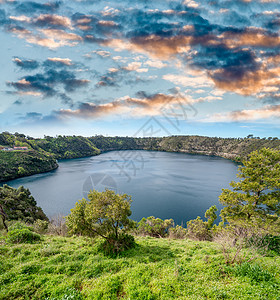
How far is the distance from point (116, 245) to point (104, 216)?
9.46ft

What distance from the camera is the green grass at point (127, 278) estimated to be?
7.66 metres

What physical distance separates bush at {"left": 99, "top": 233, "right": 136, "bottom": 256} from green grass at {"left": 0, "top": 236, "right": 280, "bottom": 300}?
1119mm

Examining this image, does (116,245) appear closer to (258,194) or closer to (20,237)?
(20,237)

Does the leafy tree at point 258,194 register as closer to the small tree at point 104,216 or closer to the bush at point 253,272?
the bush at point 253,272

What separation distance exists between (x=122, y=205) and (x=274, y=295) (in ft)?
35.4

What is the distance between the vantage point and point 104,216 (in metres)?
13.5

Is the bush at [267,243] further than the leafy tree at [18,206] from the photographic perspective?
No

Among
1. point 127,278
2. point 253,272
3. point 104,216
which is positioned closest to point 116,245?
point 104,216

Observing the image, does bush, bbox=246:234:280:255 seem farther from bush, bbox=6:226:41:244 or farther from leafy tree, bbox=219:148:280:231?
bush, bbox=6:226:41:244

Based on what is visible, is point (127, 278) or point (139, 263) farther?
point (139, 263)

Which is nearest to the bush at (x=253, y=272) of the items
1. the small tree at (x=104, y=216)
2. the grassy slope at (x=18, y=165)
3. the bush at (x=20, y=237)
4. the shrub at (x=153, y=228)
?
the small tree at (x=104, y=216)

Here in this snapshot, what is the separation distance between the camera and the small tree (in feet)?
43.5

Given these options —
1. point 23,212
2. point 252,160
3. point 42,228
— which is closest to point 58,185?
point 23,212

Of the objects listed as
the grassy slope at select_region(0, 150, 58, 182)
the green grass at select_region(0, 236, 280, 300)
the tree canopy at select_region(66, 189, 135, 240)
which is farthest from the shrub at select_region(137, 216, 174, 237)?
the grassy slope at select_region(0, 150, 58, 182)
